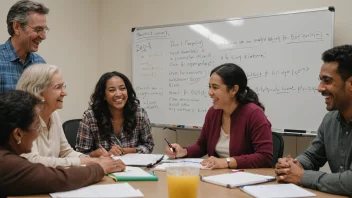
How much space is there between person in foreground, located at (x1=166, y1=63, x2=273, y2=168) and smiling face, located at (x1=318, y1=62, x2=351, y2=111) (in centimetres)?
45

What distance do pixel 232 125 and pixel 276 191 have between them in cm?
79

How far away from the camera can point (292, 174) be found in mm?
1493

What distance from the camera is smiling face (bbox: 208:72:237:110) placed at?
7.09 feet

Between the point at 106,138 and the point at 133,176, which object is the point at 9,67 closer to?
the point at 106,138

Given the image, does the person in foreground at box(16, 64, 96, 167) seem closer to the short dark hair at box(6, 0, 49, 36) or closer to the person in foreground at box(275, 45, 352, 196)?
the short dark hair at box(6, 0, 49, 36)

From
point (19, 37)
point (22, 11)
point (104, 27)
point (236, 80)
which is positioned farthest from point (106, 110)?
point (104, 27)

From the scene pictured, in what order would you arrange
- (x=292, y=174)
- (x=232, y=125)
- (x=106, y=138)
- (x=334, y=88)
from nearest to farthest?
(x=292, y=174), (x=334, y=88), (x=232, y=125), (x=106, y=138)

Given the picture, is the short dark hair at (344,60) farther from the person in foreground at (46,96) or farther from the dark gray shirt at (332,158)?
the person in foreground at (46,96)

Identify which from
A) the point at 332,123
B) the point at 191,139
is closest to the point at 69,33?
the point at 191,139

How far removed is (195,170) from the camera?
1206 mm

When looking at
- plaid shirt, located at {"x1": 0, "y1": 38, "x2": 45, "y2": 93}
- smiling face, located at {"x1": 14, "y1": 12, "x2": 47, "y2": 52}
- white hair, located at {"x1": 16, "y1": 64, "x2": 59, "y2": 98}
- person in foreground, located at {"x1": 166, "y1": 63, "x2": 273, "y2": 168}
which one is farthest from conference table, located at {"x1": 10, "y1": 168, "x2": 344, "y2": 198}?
smiling face, located at {"x1": 14, "y1": 12, "x2": 47, "y2": 52}

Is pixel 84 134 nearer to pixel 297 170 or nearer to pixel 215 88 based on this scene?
pixel 215 88

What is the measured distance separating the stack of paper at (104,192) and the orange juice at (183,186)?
14 centimetres

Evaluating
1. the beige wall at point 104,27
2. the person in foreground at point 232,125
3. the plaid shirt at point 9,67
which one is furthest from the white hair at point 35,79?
the beige wall at point 104,27
